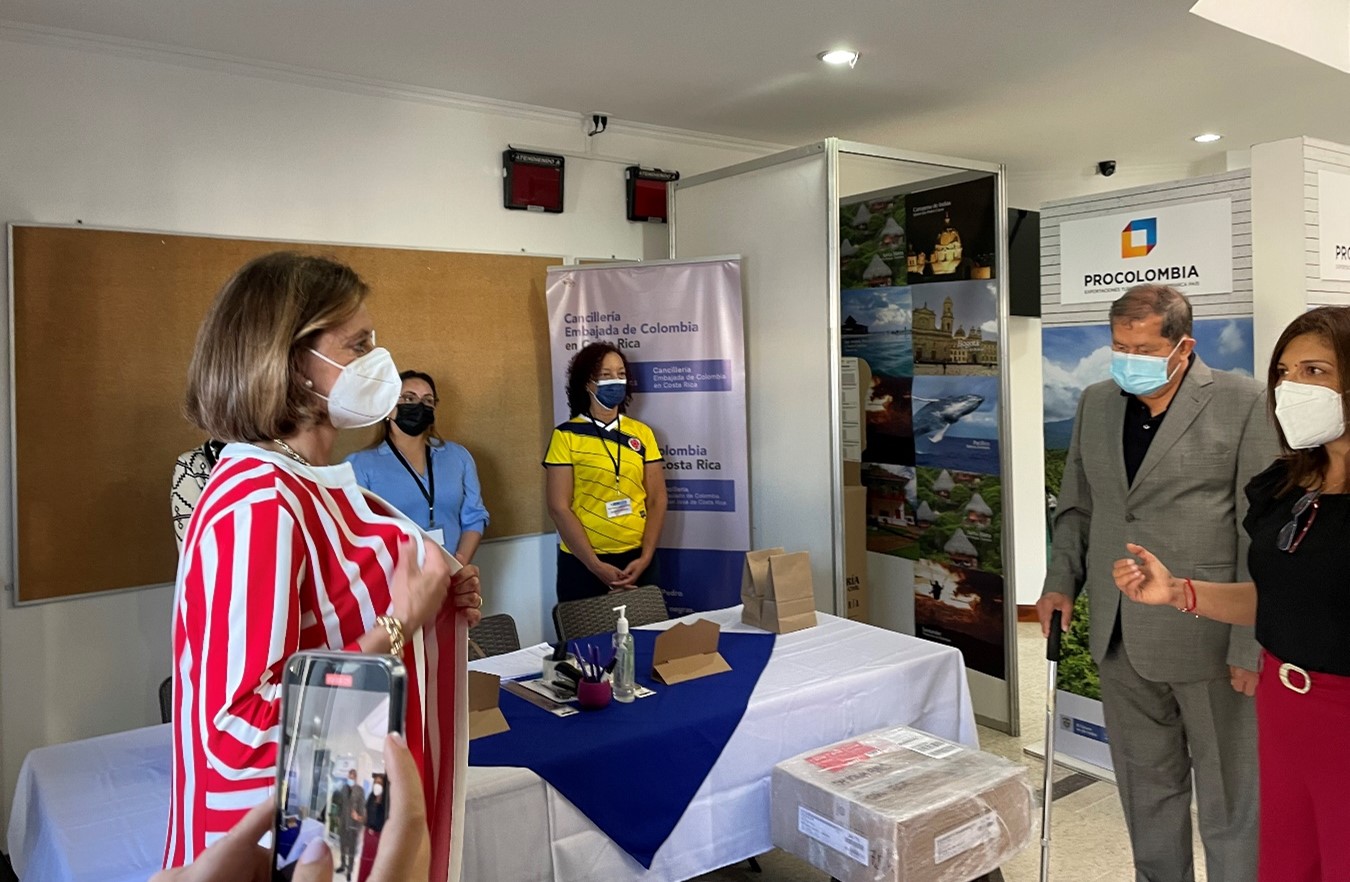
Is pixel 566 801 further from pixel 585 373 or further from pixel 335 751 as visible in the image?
pixel 585 373

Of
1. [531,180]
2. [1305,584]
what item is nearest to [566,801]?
[1305,584]

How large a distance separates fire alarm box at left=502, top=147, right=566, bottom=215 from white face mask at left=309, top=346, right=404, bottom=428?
3.15 meters

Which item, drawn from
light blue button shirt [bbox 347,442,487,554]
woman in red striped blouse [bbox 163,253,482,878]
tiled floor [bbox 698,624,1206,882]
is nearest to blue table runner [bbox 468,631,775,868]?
woman in red striped blouse [bbox 163,253,482,878]

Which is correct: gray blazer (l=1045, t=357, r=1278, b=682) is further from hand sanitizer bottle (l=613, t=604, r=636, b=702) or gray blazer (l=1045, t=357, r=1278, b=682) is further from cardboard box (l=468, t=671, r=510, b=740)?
cardboard box (l=468, t=671, r=510, b=740)

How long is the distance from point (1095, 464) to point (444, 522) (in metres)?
2.45

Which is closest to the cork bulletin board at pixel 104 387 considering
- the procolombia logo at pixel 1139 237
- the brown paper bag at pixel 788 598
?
the brown paper bag at pixel 788 598

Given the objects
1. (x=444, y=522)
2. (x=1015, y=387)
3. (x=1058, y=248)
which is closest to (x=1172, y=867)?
(x=1058, y=248)

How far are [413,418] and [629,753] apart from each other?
2.05 metres

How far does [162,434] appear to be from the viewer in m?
3.58

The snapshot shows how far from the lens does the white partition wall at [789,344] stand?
13.2 ft

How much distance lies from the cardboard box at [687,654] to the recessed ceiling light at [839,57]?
8.08ft

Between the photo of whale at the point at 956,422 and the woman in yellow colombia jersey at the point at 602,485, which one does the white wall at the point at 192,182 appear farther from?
the photo of whale at the point at 956,422

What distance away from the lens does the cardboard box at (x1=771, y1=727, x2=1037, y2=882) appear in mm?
2004

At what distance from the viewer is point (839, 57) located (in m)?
3.88
